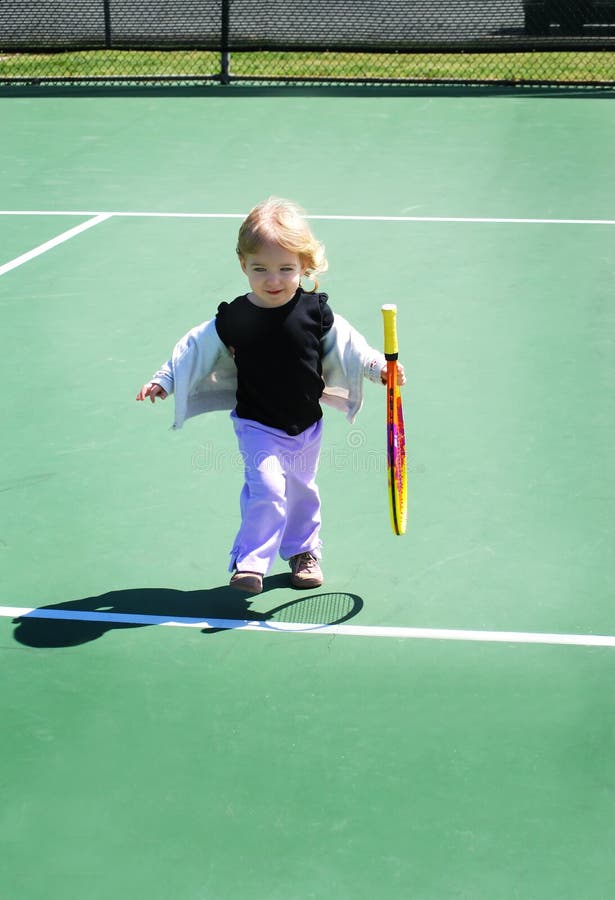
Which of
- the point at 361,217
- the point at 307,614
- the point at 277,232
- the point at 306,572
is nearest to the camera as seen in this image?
the point at 277,232

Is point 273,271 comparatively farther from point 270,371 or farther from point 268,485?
point 268,485

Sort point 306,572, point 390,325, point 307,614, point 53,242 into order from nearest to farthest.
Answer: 1. point 390,325
2. point 307,614
3. point 306,572
4. point 53,242

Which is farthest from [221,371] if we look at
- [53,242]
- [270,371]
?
[53,242]

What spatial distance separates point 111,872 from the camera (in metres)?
2.95

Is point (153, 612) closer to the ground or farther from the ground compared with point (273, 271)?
closer to the ground

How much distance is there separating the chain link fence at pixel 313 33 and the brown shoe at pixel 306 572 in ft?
37.1

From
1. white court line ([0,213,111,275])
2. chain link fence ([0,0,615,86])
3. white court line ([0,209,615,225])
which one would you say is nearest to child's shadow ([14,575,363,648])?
white court line ([0,213,111,275])

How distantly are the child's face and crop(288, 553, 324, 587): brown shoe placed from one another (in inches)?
34.6

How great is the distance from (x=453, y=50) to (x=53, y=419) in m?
10.8

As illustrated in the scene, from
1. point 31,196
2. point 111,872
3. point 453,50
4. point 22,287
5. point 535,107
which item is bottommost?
point 111,872

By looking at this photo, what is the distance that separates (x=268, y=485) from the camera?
157 inches

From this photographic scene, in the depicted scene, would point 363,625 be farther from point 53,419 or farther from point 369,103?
point 369,103

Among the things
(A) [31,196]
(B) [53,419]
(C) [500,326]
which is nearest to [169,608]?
(B) [53,419]

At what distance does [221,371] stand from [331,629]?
90 centimetres
